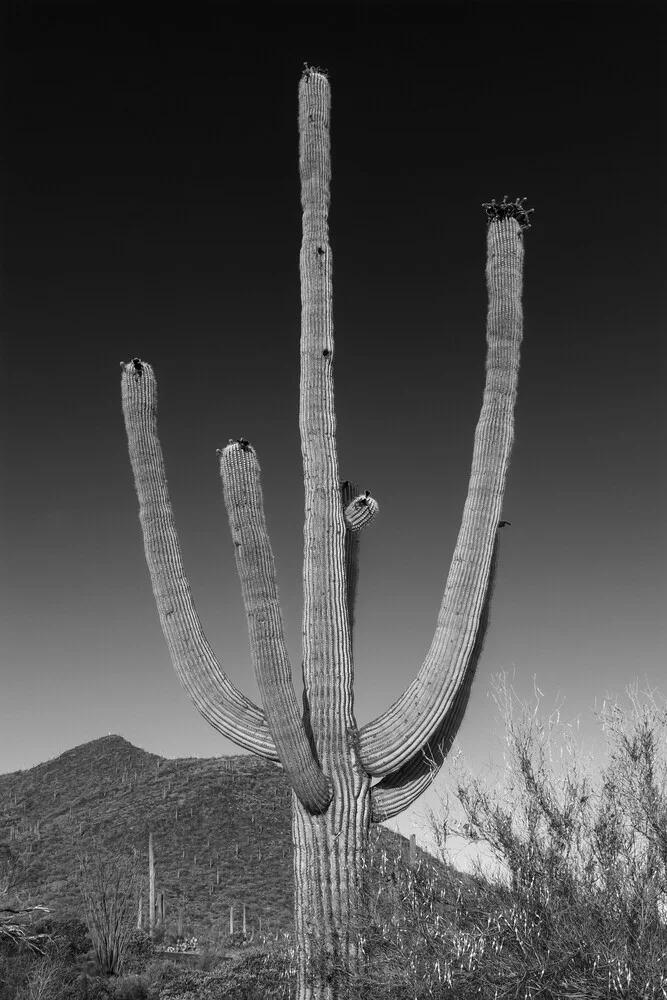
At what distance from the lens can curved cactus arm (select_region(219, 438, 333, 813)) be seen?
7.49 m

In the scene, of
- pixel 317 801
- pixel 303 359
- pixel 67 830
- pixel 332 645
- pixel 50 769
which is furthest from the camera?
pixel 50 769

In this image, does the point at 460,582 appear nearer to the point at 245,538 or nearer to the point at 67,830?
the point at 245,538

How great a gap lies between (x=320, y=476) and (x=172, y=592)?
180 cm

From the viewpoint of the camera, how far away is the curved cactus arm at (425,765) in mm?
7950

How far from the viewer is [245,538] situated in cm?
777

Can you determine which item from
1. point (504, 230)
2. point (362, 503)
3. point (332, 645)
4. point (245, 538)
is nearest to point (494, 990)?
point (332, 645)

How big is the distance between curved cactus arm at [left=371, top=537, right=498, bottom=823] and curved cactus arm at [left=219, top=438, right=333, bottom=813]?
2.13 feet

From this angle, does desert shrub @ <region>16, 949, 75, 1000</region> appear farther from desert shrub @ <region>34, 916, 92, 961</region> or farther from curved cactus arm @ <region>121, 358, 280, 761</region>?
curved cactus arm @ <region>121, 358, 280, 761</region>

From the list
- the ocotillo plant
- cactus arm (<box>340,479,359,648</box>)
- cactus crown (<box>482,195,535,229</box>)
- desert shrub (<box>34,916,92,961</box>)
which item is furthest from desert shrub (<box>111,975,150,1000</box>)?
cactus crown (<box>482,195,535,229</box>)

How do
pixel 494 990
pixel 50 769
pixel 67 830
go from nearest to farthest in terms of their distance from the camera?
1. pixel 494 990
2. pixel 67 830
3. pixel 50 769

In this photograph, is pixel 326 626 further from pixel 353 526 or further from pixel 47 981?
pixel 47 981

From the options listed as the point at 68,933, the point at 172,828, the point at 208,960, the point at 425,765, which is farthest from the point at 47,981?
the point at 172,828

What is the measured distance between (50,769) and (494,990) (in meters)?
43.6

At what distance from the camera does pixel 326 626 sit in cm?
803
